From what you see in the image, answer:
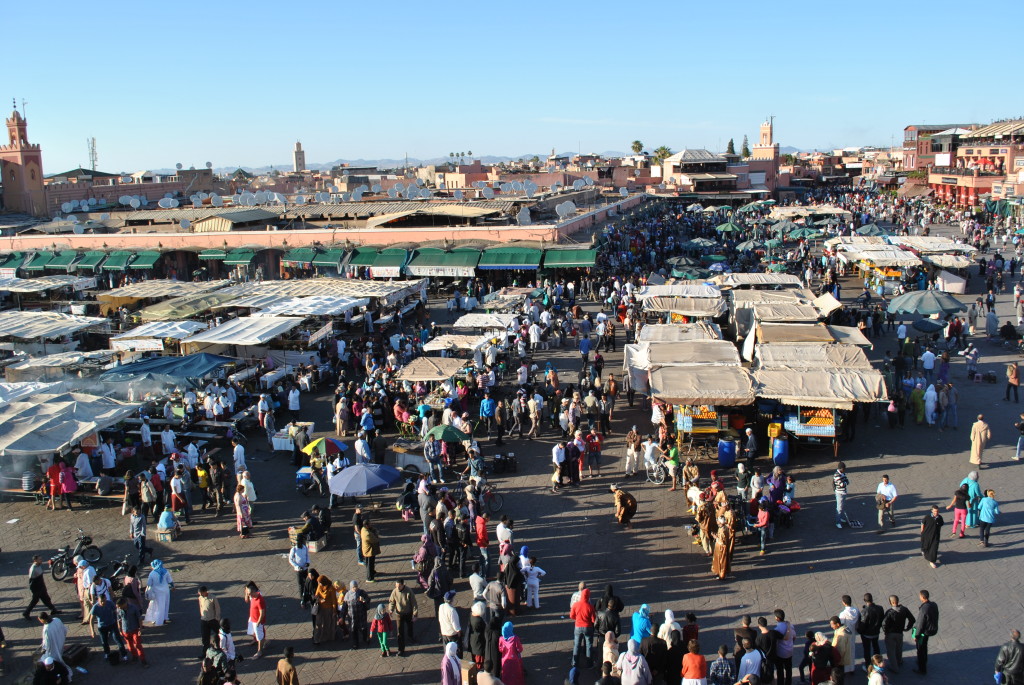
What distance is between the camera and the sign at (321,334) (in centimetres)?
2202

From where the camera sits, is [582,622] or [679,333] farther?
[679,333]

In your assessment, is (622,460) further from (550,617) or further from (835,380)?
(550,617)

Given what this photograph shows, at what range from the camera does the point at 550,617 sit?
960cm

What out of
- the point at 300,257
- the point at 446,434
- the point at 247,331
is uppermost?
the point at 300,257

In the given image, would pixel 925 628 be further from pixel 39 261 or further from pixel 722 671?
pixel 39 261

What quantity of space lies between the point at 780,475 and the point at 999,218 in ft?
141

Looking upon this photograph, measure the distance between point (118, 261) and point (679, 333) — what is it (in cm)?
2915

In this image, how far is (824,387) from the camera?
45.9 feet

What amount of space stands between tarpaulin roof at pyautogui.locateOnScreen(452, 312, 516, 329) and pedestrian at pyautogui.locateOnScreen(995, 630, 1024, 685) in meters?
14.9

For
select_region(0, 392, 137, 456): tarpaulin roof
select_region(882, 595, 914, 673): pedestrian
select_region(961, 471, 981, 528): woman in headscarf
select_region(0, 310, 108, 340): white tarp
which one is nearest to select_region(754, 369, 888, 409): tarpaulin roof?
select_region(961, 471, 981, 528): woman in headscarf

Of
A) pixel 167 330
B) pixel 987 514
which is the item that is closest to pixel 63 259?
pixel 167 330

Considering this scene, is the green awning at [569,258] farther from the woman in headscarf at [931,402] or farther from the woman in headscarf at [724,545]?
the woman in headscarf at [724,545]

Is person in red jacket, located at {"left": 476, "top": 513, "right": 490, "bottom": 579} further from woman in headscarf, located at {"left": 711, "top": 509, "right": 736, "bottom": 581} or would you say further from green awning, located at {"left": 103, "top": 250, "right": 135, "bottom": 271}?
green awning, located at {"left": 103, "top": 250, "right": 135, "bottom": 271}

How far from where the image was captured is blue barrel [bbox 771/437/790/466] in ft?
44.7
